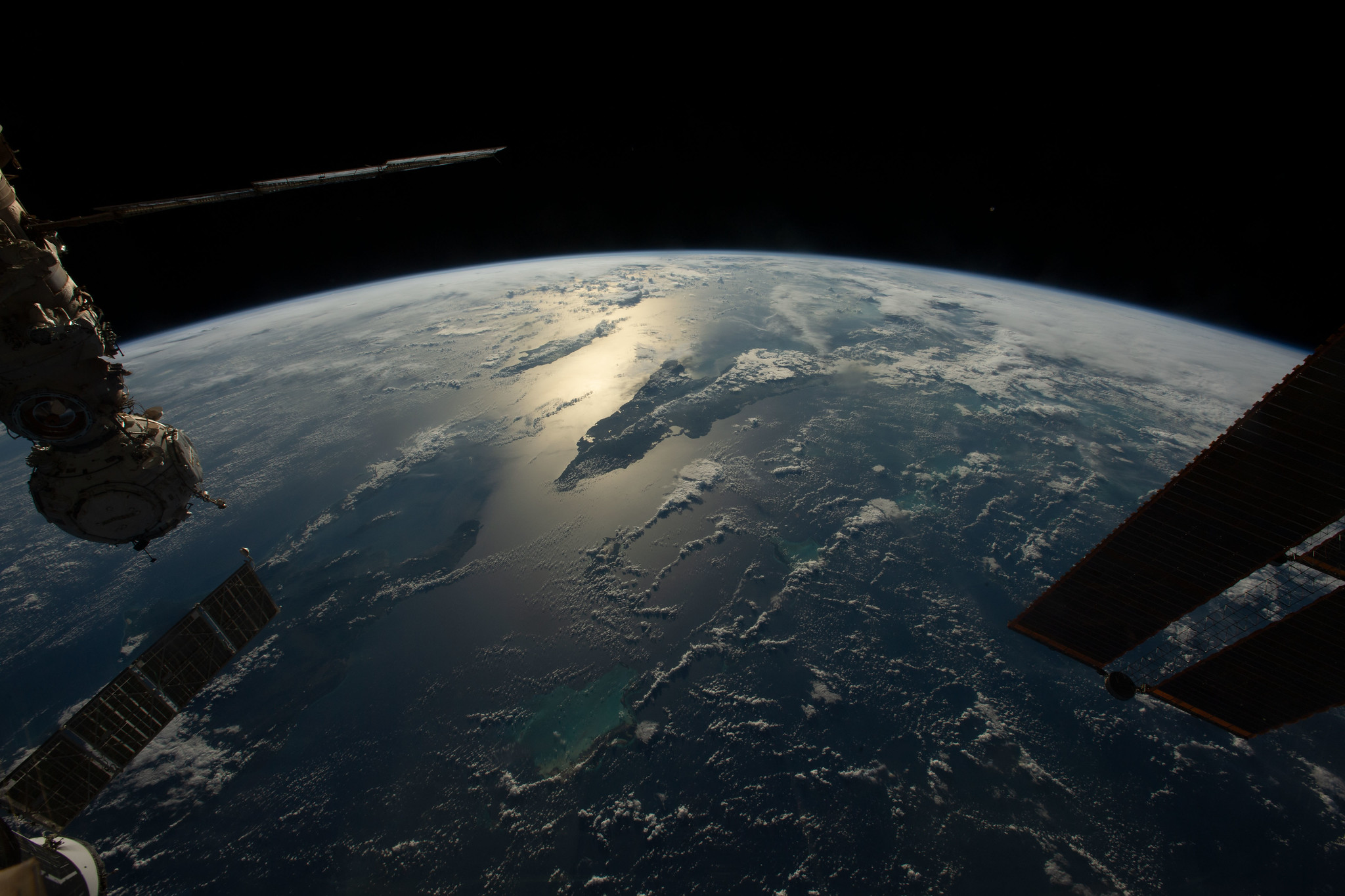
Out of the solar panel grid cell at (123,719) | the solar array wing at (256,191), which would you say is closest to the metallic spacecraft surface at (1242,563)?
the solar array wing at (256,191)

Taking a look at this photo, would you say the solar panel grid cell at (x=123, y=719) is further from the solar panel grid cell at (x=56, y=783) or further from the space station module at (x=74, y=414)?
the space station module at (x=74, y=414)

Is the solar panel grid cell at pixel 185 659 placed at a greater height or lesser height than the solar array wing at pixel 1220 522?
lesser

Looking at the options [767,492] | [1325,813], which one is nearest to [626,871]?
[767,492]

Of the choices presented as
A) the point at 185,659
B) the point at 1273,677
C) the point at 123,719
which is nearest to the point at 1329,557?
the point at 1273,677

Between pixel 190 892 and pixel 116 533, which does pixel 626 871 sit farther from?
pixel 116 533

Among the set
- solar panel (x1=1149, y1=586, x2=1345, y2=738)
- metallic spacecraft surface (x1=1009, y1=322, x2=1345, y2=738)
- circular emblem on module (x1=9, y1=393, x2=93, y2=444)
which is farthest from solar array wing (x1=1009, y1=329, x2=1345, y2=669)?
circular emblem on module (x1=9, y1=393, x2=93, y2=444)
